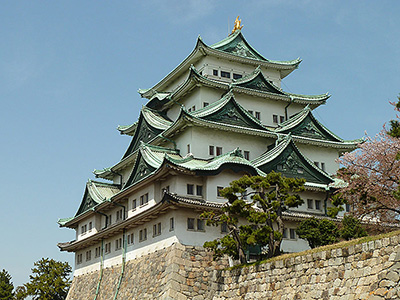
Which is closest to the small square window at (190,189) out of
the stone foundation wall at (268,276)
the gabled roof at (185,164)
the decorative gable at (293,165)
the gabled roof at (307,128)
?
the gabled roof at (185,164)

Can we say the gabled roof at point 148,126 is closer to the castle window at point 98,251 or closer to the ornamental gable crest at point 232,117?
the ornamental gable crest at point 232,117

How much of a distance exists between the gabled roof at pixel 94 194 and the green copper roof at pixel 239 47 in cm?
1659

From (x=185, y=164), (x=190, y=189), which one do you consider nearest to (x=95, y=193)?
(x=185, y=164)

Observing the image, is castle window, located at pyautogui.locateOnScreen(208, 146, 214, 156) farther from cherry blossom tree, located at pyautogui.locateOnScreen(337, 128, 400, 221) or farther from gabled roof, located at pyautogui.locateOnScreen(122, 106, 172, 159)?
cherry blossom tree, located at pyautogui.locateOnScreen(337, 128, 400, 221)

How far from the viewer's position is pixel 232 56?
46031 millimetres

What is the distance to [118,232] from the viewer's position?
39062 mm

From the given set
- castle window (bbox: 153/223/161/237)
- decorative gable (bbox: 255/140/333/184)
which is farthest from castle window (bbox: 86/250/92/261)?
decorative gable (bbox: 255/140/333/184)

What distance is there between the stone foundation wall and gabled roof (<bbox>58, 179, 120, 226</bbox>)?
7.48 m

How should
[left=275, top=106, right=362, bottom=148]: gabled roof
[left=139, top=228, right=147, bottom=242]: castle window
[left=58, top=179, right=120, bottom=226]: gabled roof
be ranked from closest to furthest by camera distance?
[left=139, top=228, right=147, bottom=242]: castle window < [left=275, top=106, right=362, bottom=148]: gabled roof < [left=58, top=179, right=120, bottom=226]: gabled roof

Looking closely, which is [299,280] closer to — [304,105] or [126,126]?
[304,105]

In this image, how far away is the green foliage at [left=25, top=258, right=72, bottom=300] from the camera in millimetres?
54781

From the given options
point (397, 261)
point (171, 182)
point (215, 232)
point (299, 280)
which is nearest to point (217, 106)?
point (171, 182)

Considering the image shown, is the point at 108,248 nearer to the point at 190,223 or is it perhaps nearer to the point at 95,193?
the point at 95,193

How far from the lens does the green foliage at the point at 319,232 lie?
28.3m
